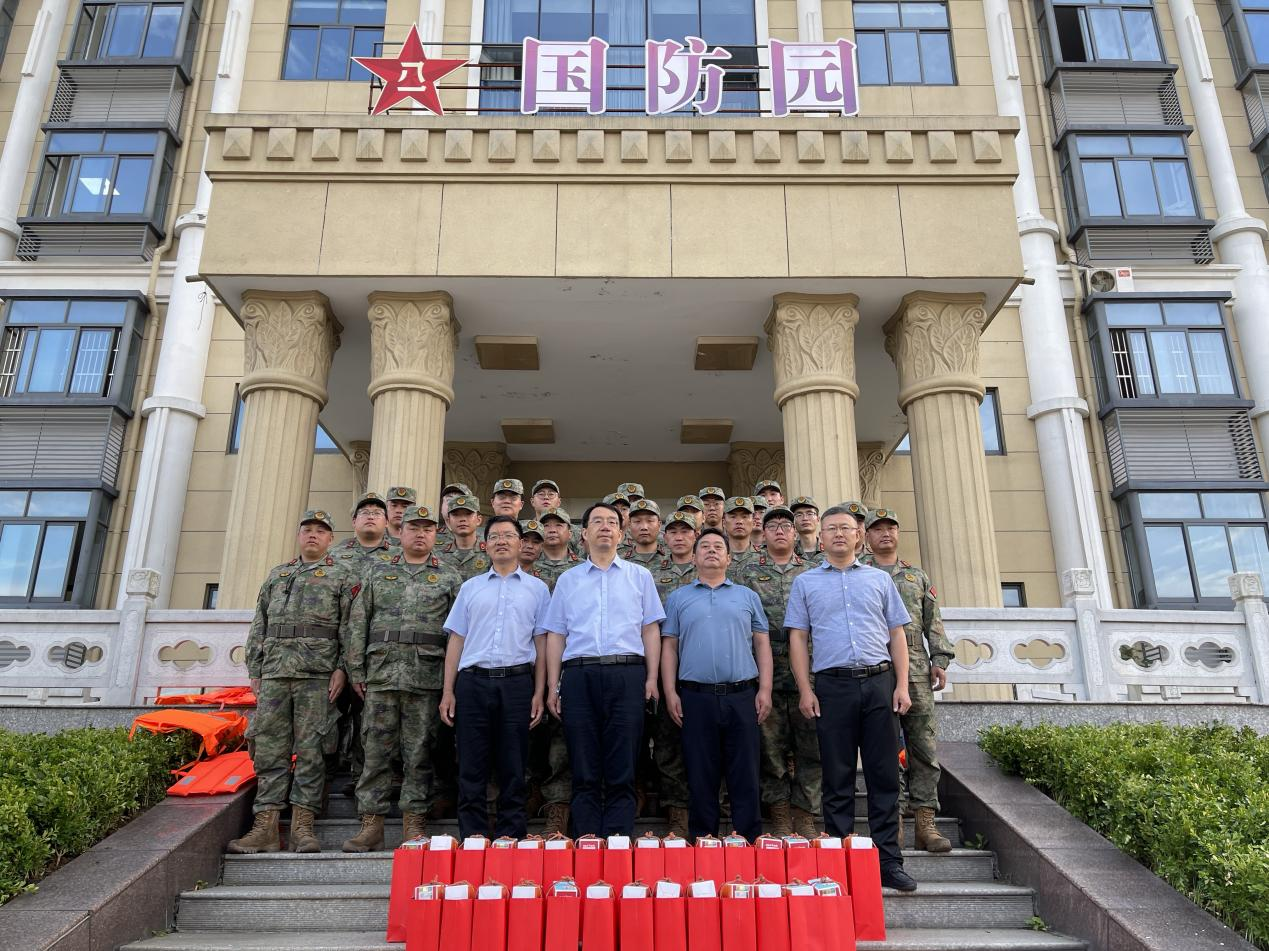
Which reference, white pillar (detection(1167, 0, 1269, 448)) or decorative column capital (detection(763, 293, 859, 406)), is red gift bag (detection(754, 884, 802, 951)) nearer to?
decorative column capital (detection(763, 293, 859, 406))

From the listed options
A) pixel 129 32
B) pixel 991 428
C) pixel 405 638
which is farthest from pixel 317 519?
pixel 129 32

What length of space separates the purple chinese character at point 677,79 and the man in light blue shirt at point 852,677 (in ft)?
25.2

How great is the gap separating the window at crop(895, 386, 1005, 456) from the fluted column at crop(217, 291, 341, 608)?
9.63 meters

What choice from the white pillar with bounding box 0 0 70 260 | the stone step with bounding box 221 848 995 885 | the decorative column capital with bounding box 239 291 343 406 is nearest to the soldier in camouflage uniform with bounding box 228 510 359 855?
the stone step with bounding box 221 848 995 885

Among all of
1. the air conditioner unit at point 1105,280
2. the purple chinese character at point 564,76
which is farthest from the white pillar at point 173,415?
the air conditioner unit at point 1105,280

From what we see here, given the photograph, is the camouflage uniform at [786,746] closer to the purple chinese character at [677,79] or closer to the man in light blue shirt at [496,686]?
the man in light blue shirt at [496,686]

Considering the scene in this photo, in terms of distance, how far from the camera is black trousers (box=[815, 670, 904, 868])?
5055 millimetres

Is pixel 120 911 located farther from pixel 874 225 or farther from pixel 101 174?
pixel 101 174

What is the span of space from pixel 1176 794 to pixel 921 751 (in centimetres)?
130

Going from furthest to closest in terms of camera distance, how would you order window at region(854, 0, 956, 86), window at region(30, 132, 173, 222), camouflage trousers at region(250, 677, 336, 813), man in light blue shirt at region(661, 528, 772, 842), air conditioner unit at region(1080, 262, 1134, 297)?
window at region(854, 0, 956, 86)
window at region(30, 132, 173, 222)
air conditioner unit at region(1080, 262, 1134, 297)
camouflage trousers at region(250, 677, 336, 813)
man in light blue shirt at region(661, 528, 772, 842)

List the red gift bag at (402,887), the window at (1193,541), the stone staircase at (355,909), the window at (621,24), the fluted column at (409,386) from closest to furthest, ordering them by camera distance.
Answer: the red gift bag at (402,887)
the stone staircase at (355,909)
the fluted column at (409,386)
the window at (1193,541)
the window at (621,24)

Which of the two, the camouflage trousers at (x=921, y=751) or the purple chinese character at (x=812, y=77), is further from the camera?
the purple chinese character at (x=812, y=77)

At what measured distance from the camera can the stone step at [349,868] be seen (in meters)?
5.32

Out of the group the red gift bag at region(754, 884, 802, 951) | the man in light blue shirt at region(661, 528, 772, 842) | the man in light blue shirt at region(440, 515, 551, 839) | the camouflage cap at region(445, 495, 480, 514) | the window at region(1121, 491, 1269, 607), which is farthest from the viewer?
the window at region(1121, 491, 1269, 607)
